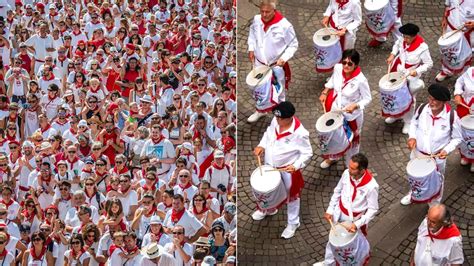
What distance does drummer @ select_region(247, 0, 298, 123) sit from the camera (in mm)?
12508

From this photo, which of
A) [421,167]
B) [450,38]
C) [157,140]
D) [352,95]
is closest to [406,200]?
[421,167]

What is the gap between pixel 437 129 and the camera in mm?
10898

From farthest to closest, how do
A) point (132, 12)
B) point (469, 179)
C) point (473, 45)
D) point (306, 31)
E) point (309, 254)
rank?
point (132, 12) < point (306, 31) < point (473, 45) < point (469, 179) < point (309, 254)

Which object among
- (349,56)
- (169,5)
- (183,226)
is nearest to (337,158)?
(349,56)

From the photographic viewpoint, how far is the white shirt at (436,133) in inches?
429

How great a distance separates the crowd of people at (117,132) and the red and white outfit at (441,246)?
1984mm

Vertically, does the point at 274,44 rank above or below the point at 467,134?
above

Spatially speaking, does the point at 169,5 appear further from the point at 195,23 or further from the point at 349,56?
the point at 349,56

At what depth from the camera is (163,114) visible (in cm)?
1348

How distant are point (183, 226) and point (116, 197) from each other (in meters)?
1.03

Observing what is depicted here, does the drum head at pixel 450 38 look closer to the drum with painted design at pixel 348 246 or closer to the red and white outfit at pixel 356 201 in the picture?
the red and white outfit at pixel 356 201

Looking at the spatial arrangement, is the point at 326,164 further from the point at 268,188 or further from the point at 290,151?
the point at 268,188

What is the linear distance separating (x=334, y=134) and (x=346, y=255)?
1.80m

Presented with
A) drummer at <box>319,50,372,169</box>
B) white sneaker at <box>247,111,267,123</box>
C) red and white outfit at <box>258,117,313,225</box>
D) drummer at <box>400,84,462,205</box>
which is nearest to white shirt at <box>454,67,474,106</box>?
drummer at <box>400,84,462,205</box>
